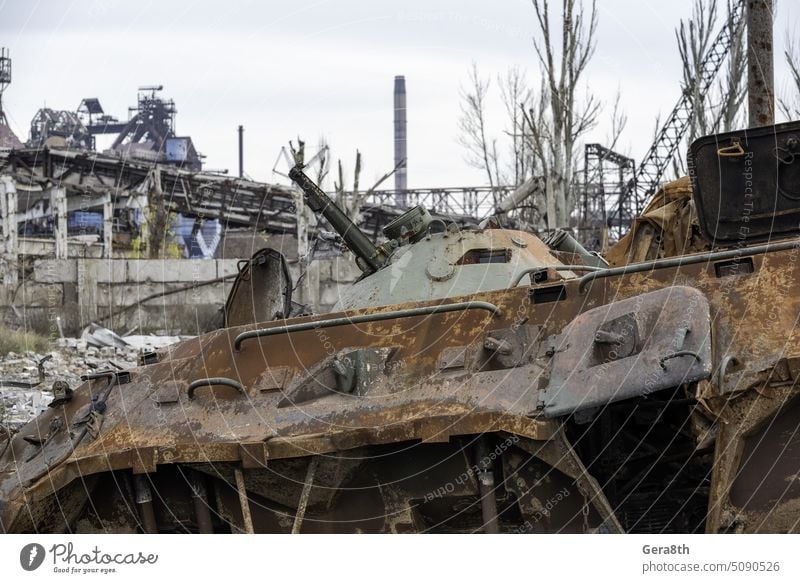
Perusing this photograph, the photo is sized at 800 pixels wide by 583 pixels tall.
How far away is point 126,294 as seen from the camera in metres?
23.1

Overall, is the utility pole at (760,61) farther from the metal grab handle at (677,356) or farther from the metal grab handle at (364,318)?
the metal grab handle at (677,356)

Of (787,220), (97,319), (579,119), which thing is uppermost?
(579,119)

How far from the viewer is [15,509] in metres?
6.93

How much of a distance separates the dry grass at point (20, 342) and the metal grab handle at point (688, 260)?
1266cm

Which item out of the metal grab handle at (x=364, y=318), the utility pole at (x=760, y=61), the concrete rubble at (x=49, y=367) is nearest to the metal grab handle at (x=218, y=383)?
the metal grab handle at (x=364, y=318)

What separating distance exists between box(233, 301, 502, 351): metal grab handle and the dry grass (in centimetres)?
1109

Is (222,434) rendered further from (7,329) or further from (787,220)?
(7,329)

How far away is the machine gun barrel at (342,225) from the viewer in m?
9.44

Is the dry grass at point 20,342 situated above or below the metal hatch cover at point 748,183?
below

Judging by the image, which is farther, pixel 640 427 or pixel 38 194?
pixel 38 194

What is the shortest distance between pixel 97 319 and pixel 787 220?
17328 millimetres
